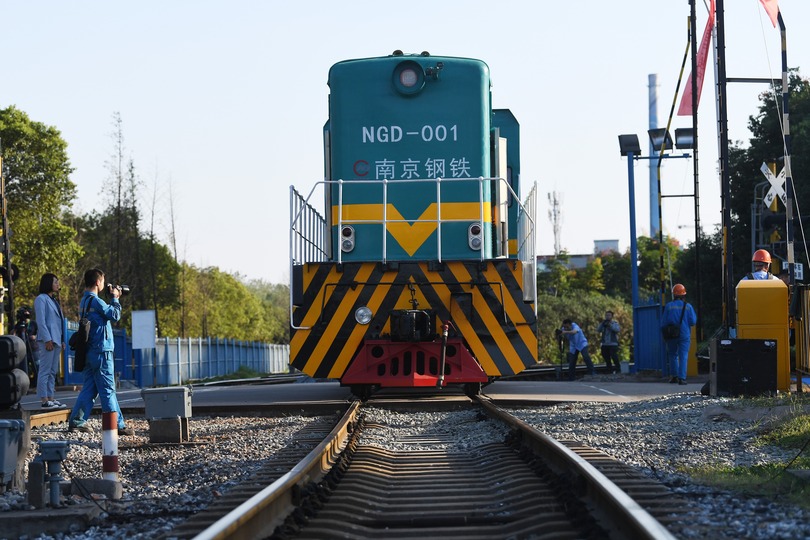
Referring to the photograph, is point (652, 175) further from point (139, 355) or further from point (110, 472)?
point (110, 472)

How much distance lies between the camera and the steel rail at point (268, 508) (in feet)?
14.0

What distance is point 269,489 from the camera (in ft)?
17.3

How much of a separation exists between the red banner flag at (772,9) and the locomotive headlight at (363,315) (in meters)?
13.1

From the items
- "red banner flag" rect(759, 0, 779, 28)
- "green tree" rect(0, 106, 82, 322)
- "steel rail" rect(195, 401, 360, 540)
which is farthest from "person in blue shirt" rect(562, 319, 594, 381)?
"green tree" rect(0, 106, 82, 322)

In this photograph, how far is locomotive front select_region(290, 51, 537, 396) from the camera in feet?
38.4

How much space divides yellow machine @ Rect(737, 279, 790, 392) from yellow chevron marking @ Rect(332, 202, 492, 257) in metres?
3.50

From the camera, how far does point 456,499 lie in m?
5.83

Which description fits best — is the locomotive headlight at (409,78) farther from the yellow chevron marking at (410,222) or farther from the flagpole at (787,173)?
the flagpole at (787,173)

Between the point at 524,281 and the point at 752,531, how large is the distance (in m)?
7.24

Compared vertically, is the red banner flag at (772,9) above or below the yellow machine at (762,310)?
above

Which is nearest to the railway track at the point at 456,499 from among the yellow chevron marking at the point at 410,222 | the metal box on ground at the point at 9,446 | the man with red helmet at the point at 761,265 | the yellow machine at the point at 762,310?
the metal box on ground at the point at 9,446

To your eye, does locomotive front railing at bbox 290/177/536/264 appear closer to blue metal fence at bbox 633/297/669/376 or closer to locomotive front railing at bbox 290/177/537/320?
locomotive front railing at bbox 290/177/537/320

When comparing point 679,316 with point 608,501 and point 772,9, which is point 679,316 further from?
point 608,501

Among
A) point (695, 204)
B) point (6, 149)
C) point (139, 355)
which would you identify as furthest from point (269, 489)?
point (6, 149)
